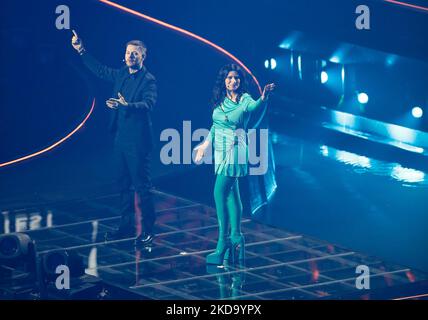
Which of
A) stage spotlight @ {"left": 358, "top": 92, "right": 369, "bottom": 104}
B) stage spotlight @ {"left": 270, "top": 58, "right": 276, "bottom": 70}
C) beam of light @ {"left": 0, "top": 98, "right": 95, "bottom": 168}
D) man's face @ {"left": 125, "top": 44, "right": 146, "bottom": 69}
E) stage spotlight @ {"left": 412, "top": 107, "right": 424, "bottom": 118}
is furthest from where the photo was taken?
beam of light @ {"left": 0, "top": 98, "right": 95, "bottom": 168}

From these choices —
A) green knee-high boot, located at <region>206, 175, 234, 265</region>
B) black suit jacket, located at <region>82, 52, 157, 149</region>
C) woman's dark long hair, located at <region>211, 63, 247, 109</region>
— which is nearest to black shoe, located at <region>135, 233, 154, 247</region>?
green knee-high boot, located at <region>206, 175, 234, 265</region>

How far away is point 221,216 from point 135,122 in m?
1.01

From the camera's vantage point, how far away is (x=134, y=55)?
10.9 meters

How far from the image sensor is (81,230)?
1158 cm

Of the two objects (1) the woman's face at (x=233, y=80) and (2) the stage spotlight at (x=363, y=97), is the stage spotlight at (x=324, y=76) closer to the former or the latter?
(2) the stage spotlight at (x=363, y=97)

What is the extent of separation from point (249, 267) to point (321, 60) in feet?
8.02

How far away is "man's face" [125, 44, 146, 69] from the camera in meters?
10.9

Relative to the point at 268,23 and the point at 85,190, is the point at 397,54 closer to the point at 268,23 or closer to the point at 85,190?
the point at 268,23

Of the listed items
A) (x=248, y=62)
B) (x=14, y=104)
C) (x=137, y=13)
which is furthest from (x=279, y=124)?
(x=14, y=104)

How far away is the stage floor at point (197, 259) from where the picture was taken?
10.1 meters

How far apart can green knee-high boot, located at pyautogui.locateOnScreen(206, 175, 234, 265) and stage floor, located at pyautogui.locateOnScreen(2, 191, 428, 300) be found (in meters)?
0.11

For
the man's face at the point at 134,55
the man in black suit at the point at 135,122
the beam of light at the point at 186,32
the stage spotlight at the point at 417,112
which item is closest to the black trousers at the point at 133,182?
the man in black suit at the point at 135,122

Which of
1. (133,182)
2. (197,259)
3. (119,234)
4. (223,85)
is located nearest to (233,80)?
(223,85)

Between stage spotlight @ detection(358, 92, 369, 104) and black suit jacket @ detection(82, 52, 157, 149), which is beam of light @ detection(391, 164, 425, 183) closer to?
stage spotlight @ detection(358, 92, 369, 104)
